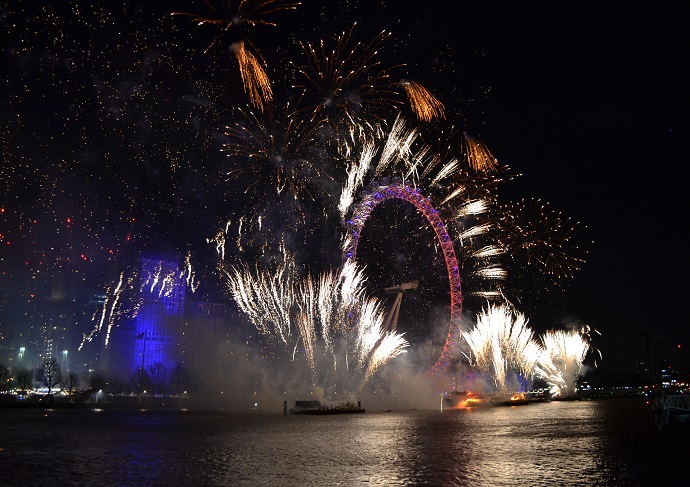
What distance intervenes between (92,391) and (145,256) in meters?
41.6

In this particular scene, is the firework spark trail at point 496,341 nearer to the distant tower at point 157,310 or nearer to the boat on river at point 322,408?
the boat on river at point 322,408

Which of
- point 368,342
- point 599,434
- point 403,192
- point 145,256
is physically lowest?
point 599,434

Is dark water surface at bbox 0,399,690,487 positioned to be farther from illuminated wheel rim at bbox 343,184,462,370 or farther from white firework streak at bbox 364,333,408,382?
illuminated wheel rim at bbox 343,184,462,370

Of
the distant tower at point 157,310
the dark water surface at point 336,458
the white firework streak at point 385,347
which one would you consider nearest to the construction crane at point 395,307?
the white firework streak at point 385,347

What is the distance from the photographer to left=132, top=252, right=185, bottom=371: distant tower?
131m

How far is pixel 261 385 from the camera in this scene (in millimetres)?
73000

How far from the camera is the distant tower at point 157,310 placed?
429 feet

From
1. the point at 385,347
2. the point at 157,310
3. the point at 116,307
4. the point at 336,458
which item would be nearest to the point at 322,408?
the point at 385,347

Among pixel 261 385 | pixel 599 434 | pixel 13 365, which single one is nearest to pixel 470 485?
pixel 599 434

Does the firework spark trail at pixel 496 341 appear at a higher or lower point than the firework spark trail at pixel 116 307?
lower

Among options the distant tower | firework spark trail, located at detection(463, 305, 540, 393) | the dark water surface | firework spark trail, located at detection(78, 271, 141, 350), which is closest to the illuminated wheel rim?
firework spark trail, located at detection(463, 305, 540, 393)

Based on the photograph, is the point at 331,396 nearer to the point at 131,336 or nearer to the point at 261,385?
the point at 261,385

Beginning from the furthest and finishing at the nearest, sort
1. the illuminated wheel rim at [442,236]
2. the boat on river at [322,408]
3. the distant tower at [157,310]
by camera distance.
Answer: the distant tower at [157,310] → the boat on river at [322,408] → the illuminated wheel rim at [442,236]

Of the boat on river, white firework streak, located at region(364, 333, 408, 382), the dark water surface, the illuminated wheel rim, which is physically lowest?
the boat on river
